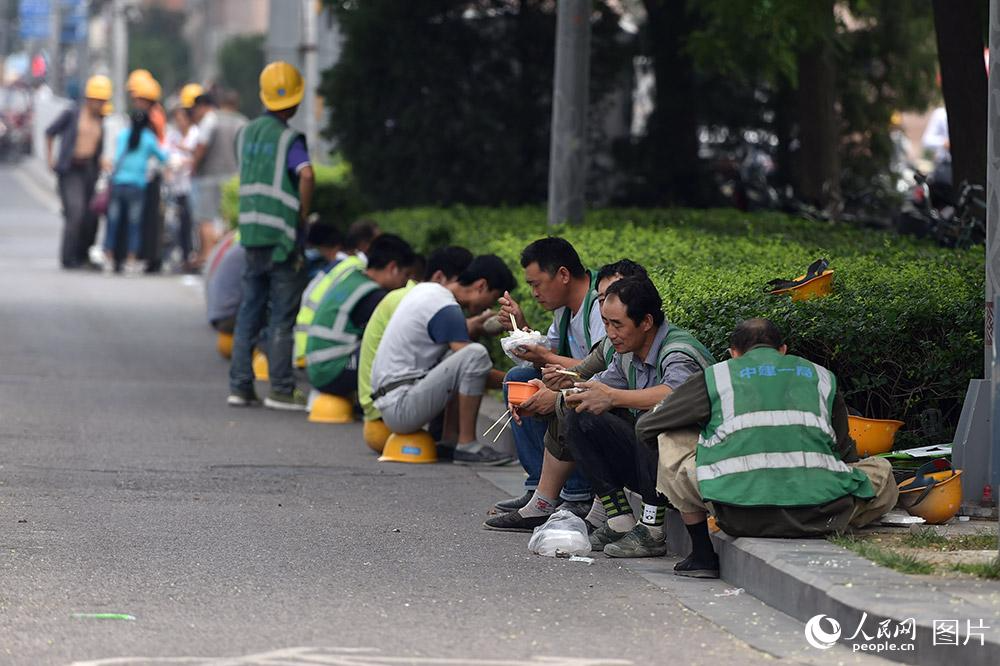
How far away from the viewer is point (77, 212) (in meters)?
23.1

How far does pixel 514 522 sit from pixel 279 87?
510 cm

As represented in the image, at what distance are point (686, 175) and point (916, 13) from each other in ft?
9.17

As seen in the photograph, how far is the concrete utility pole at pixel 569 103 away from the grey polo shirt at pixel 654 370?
5.56 metres

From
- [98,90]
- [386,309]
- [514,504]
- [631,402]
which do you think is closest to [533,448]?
[514,504]

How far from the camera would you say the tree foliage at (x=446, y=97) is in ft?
61.6

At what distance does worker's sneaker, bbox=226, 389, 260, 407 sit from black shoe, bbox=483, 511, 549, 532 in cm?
452

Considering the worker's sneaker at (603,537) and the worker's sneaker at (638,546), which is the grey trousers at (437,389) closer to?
the worker's sneaker at (603,537)

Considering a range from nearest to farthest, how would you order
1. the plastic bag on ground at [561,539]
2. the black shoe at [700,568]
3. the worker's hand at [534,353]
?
the black shoe at [700,568], the plastic bag on ground at [561,539], the worker's hand at [534,353]

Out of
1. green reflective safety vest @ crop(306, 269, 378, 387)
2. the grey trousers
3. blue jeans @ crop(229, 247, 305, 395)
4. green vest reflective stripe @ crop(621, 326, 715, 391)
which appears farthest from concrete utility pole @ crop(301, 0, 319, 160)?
green vest reflective stripe @ crop(621, 326, 715, 391)

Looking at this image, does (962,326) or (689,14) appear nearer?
(962,326)

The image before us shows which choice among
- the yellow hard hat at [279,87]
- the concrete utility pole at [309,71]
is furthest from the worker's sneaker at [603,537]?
the concrete utility pole at [309,71]

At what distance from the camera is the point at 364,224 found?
519 inches

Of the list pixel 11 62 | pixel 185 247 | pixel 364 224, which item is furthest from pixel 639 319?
pixel 11 62

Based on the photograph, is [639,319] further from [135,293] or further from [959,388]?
[135,293]
